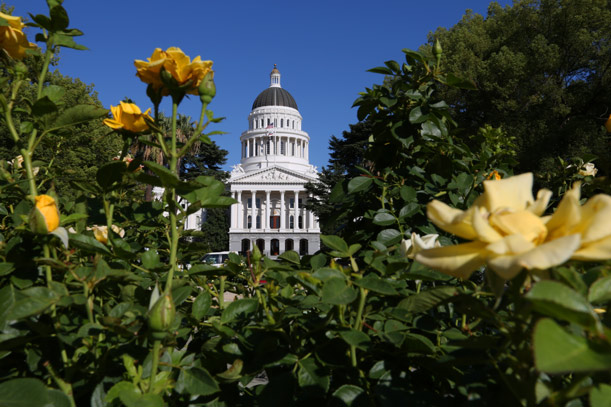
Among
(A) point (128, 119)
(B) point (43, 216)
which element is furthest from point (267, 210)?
(B) point (43, 216)

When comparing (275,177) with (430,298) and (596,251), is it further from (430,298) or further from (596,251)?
(596,251)

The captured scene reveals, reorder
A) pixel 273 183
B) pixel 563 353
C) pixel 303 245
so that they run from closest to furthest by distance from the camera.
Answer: pixel 563 353 < pixel 273 183 < pixel 303 245

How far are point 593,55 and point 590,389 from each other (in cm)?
1450

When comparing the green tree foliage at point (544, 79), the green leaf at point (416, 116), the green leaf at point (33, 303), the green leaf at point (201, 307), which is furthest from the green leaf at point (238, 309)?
the green tree foliage at point (544, 79)

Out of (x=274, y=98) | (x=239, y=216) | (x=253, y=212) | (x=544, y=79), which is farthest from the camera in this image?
(x=274, y=98)

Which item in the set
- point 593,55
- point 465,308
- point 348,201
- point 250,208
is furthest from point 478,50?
point 250,208

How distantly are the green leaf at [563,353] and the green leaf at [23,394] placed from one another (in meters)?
0.52

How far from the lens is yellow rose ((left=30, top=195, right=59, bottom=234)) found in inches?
26.2

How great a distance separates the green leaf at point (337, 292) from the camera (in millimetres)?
596

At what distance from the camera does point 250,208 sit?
145 ft

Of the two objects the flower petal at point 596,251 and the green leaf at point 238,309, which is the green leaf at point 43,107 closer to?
the green leaf at point 238,309

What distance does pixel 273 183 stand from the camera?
43.2m

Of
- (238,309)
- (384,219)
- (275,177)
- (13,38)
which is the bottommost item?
(238,309)

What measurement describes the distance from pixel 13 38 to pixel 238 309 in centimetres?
68
